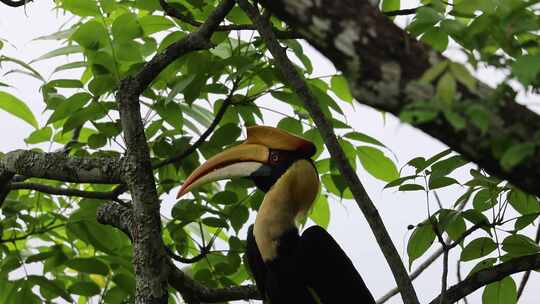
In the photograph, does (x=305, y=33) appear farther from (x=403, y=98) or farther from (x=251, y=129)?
(x=251, y=129)

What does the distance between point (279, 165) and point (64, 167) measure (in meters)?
0.94

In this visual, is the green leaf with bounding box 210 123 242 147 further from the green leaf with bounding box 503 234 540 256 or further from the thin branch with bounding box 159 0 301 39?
the green leaf with bounding box 503 234 540 256

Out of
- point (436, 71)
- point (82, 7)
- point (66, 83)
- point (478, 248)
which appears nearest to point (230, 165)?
point (66, 83)

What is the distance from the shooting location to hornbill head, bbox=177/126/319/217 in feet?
11.6

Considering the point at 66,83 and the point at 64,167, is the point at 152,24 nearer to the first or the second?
the point at 66,83

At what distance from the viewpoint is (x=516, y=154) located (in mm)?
1490

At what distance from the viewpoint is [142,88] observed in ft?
9.93

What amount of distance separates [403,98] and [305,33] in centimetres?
25

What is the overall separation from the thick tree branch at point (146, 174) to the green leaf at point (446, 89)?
149 centimetres

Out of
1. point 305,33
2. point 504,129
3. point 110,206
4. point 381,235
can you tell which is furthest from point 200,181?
point 504,129

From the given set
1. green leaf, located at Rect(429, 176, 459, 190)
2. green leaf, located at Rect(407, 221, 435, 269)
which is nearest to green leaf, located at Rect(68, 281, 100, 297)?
green leaf, located at Rect(407, 221, 435, 269)

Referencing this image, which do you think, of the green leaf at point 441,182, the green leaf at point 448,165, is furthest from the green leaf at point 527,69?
the green leaf at point 441,182

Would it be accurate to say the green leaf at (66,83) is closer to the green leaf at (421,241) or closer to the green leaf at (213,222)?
the green leaf at (213,222)

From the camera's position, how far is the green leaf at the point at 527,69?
1.42m
